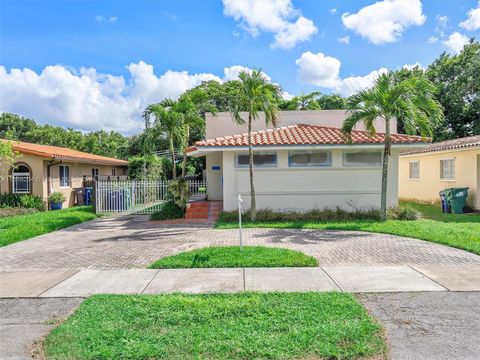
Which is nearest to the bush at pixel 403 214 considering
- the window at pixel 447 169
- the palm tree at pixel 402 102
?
the palm tree at pixel 402 102

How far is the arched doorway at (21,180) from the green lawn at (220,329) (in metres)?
16.8

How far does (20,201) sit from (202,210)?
33.9ft

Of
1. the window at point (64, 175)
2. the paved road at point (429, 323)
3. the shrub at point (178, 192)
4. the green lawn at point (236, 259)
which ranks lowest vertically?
the paved road at point (429, 323)

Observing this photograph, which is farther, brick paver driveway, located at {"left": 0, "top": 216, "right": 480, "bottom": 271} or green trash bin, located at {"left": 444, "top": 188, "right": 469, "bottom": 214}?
green trash bin, located at {"left": 444, "top": 188, "right": 469, "bottom": 214}

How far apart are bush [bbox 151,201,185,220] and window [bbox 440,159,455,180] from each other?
13.7m

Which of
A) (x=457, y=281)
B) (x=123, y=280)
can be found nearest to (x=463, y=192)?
(x=457, y=281)

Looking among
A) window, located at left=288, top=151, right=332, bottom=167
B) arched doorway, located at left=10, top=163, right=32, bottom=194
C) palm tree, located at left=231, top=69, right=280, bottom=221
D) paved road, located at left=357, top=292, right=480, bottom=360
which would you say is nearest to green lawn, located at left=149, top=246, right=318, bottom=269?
paved road, located at left=357, top=292, right=480, bottom=360

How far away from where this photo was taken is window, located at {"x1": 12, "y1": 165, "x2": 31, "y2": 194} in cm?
1958

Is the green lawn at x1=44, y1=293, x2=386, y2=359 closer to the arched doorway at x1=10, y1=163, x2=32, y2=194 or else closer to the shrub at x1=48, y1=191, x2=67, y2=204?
the shrub at x1=48, y1=191, x2=67, y2=204

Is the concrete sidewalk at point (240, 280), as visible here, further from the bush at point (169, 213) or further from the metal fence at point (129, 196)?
the metal fence at point (129, 196)

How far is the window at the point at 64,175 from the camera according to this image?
2150cm

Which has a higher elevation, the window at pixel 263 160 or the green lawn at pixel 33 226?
the window at pixel 263 160

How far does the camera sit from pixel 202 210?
15.6 metres

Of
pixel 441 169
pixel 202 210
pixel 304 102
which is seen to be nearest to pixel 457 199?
pixel 441 169
